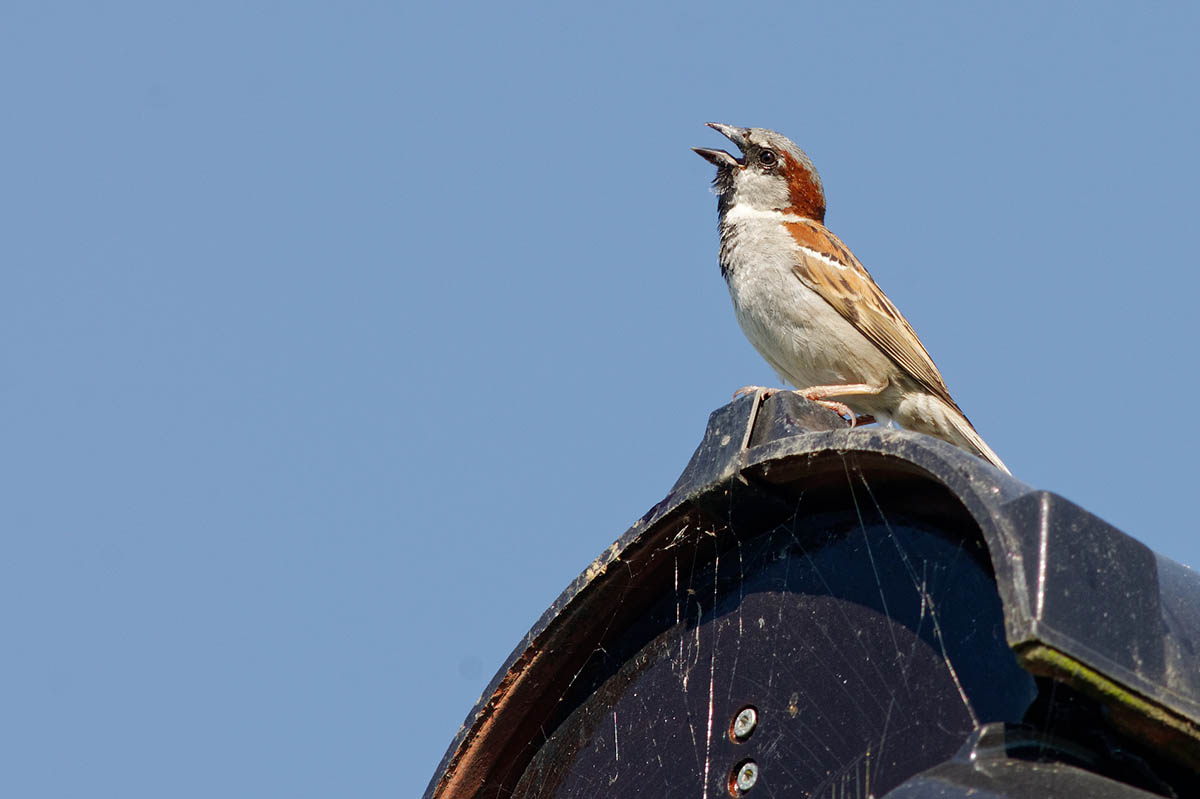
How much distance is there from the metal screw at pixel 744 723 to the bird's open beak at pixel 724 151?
4573 mm

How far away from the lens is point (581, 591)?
2.53 metres

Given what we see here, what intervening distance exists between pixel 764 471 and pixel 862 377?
313cm

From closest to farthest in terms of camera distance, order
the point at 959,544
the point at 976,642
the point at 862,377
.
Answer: the point at 976,642 < the point at 959,544 < the point at 862,377

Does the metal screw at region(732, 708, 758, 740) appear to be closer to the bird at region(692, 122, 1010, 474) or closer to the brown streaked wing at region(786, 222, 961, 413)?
the bird at region(692, 122, 1010, 474)

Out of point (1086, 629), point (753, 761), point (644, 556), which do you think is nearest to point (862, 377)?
point (644, 556)

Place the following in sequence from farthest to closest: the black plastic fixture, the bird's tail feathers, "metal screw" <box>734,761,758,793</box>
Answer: the bird's tail feathers → "metal screw" <box>734,761,758,793</box> → the black plastic fixture

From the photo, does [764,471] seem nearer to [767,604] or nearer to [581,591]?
[767,604]

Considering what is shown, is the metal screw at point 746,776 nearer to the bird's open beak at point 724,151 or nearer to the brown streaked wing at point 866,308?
the brown streaked wing at point 866,308

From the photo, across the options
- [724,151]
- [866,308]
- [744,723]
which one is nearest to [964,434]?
[866,308]

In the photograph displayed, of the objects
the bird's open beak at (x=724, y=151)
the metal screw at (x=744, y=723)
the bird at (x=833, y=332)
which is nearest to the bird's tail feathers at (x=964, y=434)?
the bird at (x=833, y=332)

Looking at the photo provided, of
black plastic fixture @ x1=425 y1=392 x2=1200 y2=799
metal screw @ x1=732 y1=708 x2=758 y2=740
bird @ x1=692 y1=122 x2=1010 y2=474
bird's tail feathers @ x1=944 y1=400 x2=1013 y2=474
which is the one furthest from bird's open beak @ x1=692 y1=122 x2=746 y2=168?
metal screw @ x1=732 y1=708 x2=758 y2=740

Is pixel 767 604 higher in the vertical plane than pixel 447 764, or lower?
higher

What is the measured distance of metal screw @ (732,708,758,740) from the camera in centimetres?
221

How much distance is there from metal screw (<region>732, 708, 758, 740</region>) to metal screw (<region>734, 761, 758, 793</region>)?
0.15ft
